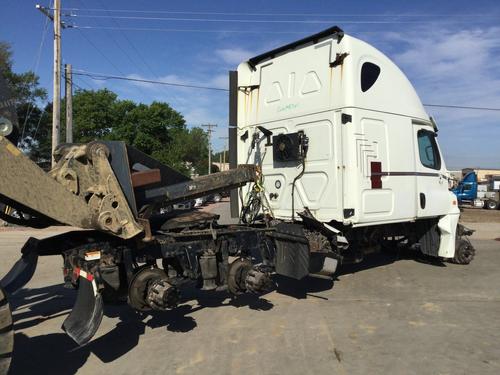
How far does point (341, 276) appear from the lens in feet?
28.0

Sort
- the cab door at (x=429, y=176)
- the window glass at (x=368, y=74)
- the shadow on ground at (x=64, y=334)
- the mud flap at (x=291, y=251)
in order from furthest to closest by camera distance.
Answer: the cab door at (x=429, y=176)
the window glass at (x=368, y=74)
the mud flap at (x=291, y=251)
the shadow on ground at (x=64, y=334)

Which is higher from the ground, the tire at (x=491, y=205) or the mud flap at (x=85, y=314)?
the tire at (x=491, y=205)

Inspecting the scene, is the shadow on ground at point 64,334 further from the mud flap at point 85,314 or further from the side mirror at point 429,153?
the side mirror at point 429,153

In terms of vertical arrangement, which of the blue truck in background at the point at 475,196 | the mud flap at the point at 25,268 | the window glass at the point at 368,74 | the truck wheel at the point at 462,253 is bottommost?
the truck wheel at the point at 462,253

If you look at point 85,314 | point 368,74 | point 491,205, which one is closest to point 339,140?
point 368,74

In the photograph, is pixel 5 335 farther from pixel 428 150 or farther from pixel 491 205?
pixel 491 205

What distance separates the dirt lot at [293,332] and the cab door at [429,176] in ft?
4.30

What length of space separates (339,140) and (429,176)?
246 cm

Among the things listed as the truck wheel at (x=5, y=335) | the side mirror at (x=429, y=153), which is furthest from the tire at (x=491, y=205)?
the truck wheel at (x=5, y=335)

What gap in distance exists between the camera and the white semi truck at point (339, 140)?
6.59 metres

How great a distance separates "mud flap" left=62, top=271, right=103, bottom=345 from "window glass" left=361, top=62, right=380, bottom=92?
456 cm

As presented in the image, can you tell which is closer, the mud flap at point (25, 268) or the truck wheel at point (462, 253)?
the mud flap at point (25, 268)

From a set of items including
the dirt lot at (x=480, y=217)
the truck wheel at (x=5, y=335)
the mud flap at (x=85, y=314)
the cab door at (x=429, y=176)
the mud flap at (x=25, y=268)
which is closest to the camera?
the truck wheel at (x=5, y=335)

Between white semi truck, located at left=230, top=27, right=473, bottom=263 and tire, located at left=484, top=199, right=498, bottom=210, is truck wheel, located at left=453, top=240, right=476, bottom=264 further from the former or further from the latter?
tire, located at left=484, top=199, right=498, bottom=210
